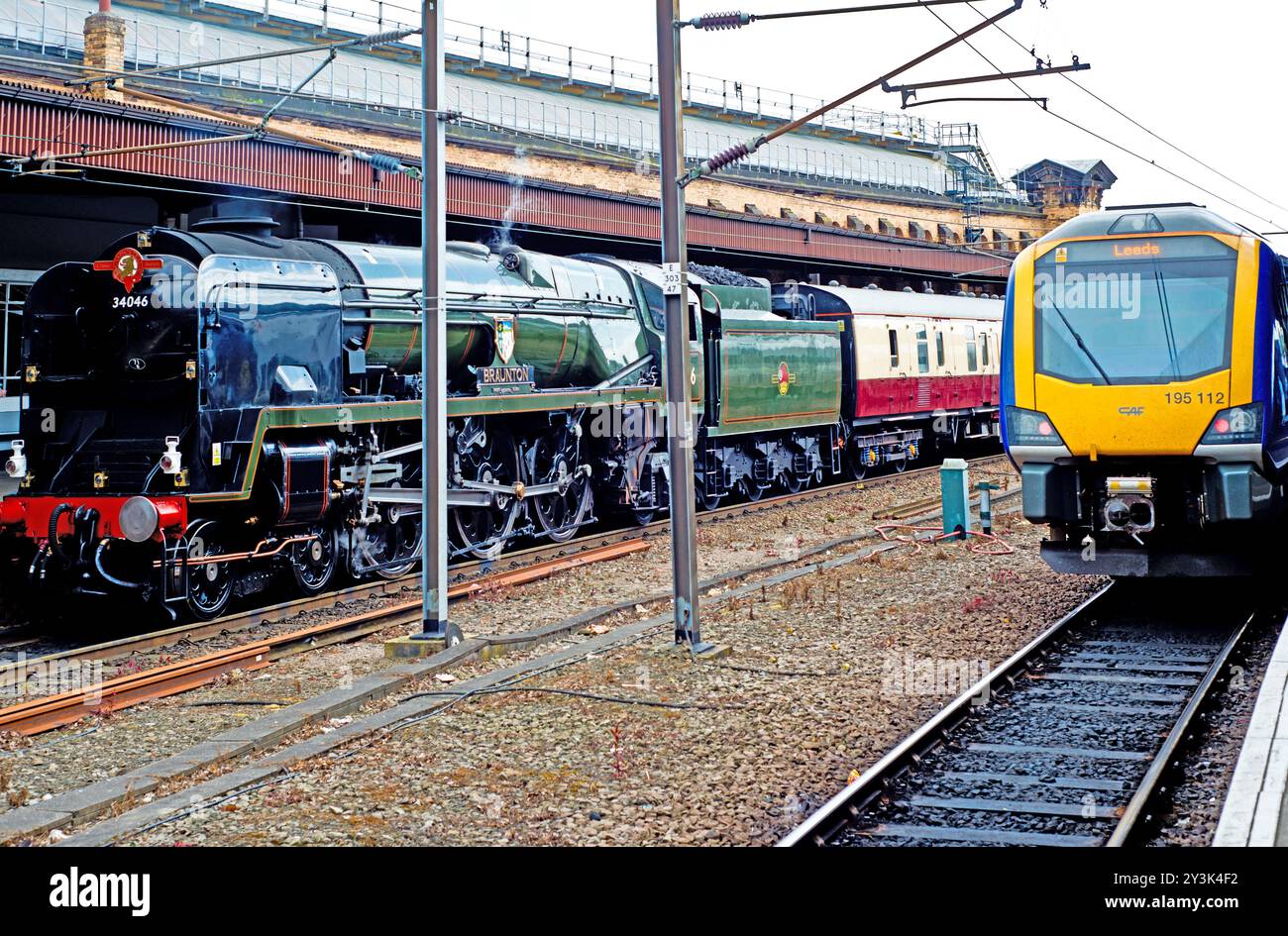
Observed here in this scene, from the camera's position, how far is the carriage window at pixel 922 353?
Result: 84.9 ft

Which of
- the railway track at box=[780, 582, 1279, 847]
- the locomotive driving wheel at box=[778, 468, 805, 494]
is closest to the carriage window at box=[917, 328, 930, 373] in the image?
the locomotive driving wheel at box=[778, 468, 805, 494]

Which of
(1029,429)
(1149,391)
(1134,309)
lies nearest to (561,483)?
(1029,429)

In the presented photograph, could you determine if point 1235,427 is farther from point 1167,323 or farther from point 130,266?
point 130,266

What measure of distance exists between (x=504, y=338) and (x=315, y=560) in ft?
11.7

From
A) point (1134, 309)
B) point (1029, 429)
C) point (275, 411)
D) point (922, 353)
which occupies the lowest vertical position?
point (1029, 429)

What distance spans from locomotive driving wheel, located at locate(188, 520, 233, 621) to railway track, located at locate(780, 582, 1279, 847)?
6.09 m

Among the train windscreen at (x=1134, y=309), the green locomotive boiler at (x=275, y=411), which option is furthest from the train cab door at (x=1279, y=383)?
the green locomotive boiler at (x=275, y=411)

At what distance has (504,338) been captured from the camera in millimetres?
14812

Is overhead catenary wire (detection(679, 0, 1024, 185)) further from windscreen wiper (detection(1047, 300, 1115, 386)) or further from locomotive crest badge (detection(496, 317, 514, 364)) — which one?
locomotive crest badge (detection(496, 317, 514, 364))

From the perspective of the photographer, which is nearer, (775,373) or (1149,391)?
(1149,391)

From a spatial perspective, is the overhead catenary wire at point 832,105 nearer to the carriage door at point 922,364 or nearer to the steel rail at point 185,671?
the steel rail at point 185,671

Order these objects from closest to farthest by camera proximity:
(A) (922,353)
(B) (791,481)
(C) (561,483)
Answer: (C) (561,483) < (B) (791,481) < (A) (922,353)

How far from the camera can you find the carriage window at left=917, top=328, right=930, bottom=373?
84.9 ft

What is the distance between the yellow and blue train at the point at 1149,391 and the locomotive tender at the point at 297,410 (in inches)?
125
